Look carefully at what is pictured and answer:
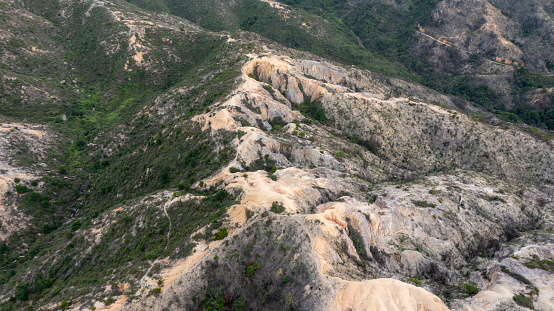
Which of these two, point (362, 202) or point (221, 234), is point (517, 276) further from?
point (221, 234)

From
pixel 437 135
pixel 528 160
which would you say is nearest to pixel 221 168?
pixel 437 135

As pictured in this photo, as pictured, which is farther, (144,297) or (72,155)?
(72,155)

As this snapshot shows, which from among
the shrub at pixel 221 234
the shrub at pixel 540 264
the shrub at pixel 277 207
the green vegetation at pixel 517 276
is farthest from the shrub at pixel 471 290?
the shrub at pixel 221 234

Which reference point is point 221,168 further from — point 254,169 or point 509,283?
point 509,283

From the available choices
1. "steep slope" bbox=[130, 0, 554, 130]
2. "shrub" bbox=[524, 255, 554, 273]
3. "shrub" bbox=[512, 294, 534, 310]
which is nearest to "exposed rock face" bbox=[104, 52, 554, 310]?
"shrub" bbox=[512, 294, 534, 310]

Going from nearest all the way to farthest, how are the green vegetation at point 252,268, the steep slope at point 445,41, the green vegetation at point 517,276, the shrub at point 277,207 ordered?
1. the green vegetation at point 252,268
2. the green vegetation at point 517,276
3. the shrub at point 277,207
4. the steep slope at point 445,41

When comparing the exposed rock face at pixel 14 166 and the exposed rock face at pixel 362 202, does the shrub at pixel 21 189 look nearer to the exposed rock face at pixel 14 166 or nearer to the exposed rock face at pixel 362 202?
the exposed rock face at pixel 14 166
